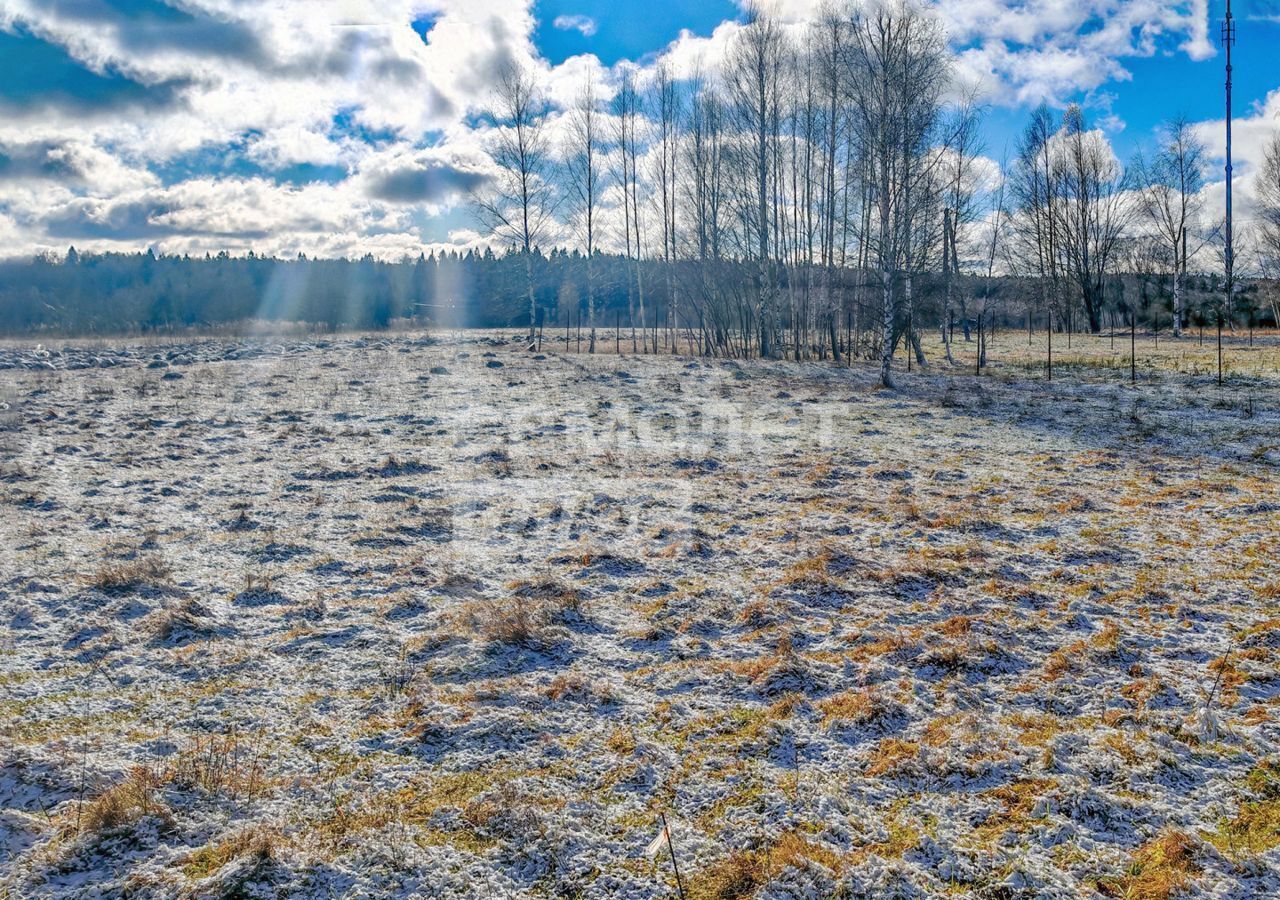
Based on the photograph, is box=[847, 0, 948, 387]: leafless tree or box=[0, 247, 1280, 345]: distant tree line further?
box=[0, 247, 1280, 345]: distant tree line

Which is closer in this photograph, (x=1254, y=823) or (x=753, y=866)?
(x=753, y=866)

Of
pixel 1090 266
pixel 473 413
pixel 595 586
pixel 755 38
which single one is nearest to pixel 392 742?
pixel 595 586

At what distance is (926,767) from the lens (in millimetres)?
3404

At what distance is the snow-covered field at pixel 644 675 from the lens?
2900mm

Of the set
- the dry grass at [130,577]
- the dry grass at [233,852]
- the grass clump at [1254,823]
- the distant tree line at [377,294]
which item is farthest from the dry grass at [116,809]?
the distant tree line at [377,294]

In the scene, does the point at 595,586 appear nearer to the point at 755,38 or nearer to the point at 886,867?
the point at 886,867

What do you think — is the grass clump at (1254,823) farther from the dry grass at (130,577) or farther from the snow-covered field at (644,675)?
the dry grass at (130,577)

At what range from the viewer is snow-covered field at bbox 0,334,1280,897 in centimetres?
290

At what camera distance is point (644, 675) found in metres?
4.44

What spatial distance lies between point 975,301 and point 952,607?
2022 inches

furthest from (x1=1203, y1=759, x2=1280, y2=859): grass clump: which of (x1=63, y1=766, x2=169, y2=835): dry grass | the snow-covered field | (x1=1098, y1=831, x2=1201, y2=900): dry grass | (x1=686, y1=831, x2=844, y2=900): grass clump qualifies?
(x1=63, y1=766, x2=169, y2=835): dry grass

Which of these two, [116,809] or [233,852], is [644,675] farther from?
[116,809]

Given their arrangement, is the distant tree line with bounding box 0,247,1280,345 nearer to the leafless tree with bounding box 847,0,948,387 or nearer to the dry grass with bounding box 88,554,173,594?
the leafless tree with bounding box 847,0,948,387

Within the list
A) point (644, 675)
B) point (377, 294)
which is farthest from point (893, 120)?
point (377, 294)
